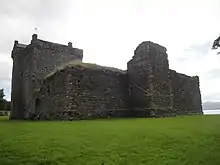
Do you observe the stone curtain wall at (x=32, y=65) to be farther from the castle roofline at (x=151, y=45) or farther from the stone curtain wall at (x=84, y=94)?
the castle roofline at (x=151, y=45)

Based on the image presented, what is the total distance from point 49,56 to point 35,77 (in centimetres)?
352

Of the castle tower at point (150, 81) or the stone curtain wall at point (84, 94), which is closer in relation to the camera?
the stone curtain wall at point (84, 94)

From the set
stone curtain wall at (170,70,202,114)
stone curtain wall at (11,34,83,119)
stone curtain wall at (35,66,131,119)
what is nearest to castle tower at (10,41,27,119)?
stone curtain wall at (11,34,83,119)

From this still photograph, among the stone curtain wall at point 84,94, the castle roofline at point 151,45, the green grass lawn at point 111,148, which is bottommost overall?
the green grass lawn at point 111,148

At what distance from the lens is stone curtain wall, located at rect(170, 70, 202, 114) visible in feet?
99.6

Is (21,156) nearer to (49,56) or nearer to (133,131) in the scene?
(133,131)

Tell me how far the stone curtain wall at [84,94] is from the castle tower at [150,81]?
1.11 meters

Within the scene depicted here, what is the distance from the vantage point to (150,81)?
81.7 feet

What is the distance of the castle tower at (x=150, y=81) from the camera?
24719mm

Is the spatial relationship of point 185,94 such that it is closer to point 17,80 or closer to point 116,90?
point 116,90

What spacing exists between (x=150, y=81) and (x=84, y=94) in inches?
243

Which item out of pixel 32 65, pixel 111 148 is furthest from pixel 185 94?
pixel 111 148

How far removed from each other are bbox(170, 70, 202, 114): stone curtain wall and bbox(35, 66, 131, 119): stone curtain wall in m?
6.81

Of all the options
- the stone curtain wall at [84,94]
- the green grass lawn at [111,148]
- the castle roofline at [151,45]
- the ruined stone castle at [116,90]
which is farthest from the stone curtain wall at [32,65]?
the green grass lawn at [111,148]
